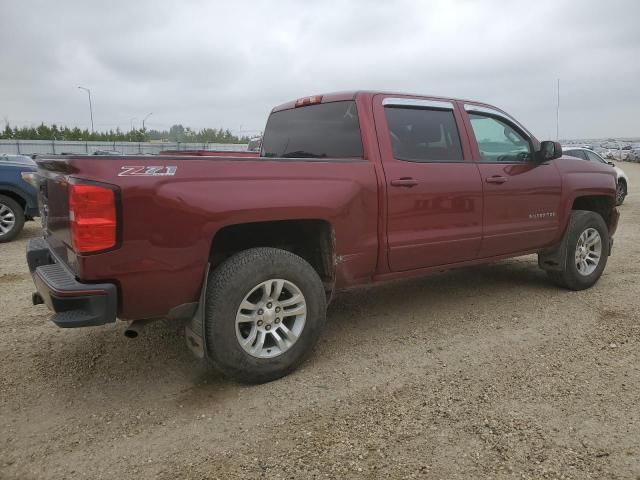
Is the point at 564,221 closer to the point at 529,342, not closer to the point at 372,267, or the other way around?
the point at 529,342

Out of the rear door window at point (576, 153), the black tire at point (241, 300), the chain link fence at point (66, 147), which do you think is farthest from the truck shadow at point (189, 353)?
the chain link fence at point (66, 147)

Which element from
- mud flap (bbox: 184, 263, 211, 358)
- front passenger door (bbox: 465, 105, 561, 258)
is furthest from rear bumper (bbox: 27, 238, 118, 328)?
front passenger door (bbox: 465, 105, 561, 258)

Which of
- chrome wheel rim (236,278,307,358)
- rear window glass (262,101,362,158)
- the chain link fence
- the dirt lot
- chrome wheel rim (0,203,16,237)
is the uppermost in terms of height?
the chain link fence

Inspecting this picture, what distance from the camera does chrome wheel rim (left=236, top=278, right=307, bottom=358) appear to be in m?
3.19

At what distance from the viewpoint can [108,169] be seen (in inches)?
106

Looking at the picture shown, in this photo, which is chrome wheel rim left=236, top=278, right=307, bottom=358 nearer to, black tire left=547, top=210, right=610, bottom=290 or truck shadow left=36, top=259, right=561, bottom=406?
truck shadow left=36, top=259, right=561, bottom=406

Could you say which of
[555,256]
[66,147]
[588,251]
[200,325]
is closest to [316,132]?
[200,325]

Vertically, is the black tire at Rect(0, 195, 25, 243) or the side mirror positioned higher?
the side mirror

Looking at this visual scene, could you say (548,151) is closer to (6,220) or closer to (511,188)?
(511,188)

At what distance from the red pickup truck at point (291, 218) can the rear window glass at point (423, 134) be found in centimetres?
1

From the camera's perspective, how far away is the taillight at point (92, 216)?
8.64ft

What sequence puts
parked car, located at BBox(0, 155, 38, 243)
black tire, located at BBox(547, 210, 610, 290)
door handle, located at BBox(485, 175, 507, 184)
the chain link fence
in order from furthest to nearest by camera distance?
1. the chain link fence
2. parked car, located at BBox(0, 155, 38, 243)
3. black tire, located at BBox(547, 210, 610, 290)
4. door handle, located at BBox(485, 175, 507, 184)

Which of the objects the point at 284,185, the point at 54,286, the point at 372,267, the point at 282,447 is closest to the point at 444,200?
the point at 372,267

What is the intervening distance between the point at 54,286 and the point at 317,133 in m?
2.24
